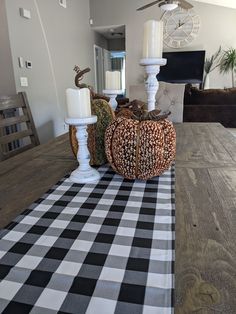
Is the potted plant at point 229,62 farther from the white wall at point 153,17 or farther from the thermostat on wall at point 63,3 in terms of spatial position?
the thermostat on wall at point 63,3

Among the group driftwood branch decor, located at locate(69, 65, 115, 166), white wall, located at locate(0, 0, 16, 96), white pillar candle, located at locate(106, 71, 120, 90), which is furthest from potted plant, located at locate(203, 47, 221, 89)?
driftwood branch decor, located at locate(69, 65, 115, 166)

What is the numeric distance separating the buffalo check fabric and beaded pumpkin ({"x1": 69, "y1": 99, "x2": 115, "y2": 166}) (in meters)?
0.22

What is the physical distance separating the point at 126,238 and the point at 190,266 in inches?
4.9

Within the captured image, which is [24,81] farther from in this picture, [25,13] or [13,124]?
[13,124]

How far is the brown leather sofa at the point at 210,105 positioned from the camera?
3.86 meters

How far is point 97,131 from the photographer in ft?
2.72

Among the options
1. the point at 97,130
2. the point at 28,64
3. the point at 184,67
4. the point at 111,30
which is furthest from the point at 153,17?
the point at 97,130

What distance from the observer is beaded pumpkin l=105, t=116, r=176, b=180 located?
26.7 inches

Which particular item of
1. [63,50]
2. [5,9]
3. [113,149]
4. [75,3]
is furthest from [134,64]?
[113,149]

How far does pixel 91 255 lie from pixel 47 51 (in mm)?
3645

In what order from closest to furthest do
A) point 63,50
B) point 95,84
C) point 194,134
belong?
point 194,134
point 63,50
point 95,84

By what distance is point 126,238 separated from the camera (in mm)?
466

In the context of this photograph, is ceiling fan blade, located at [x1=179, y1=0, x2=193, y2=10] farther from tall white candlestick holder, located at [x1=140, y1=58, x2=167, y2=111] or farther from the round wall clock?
tall white candlestick holder, located at [x1=140, y1=58, x2=167, y2=111]

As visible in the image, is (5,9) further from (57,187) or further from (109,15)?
(109,15)
